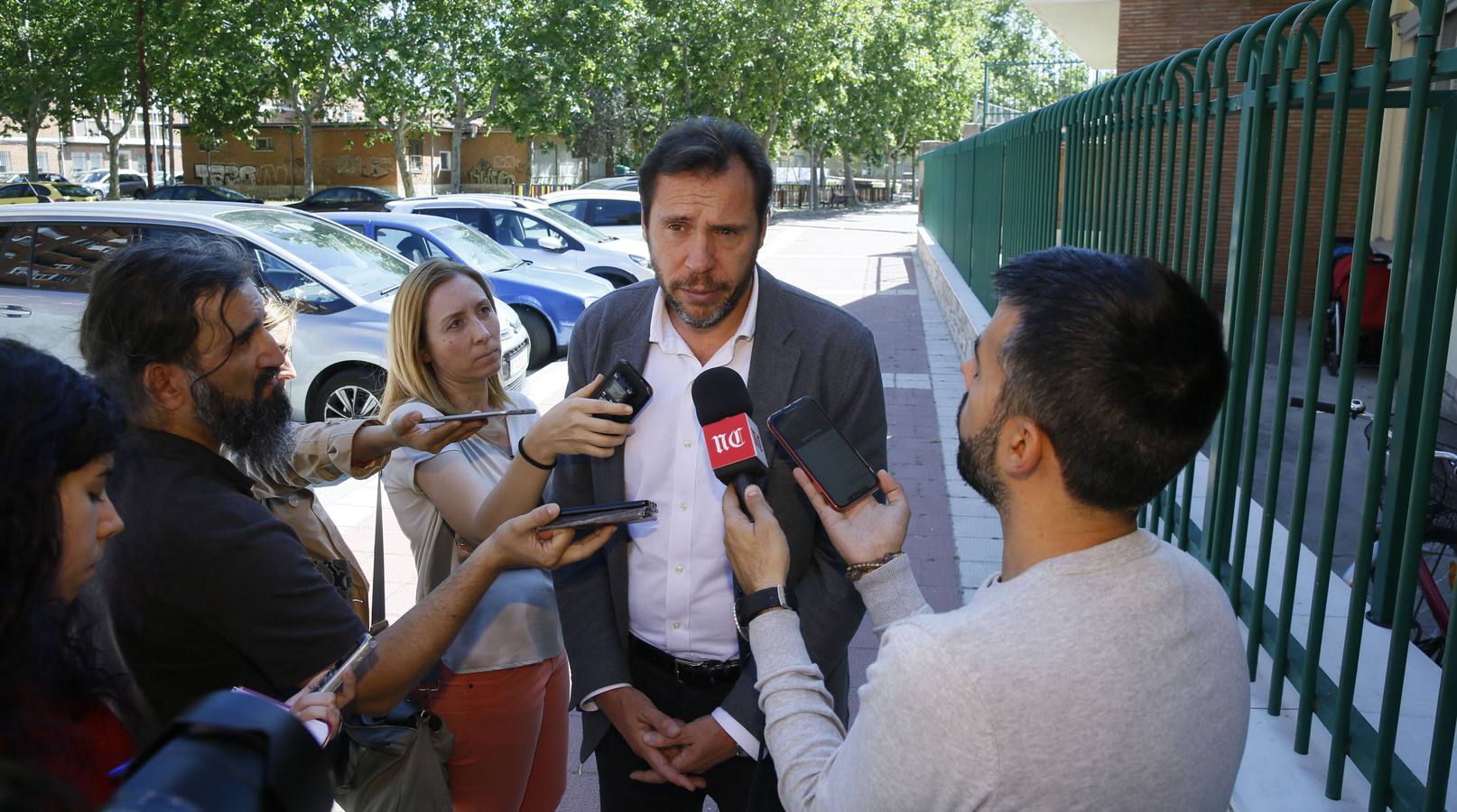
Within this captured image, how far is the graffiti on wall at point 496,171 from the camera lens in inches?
2015

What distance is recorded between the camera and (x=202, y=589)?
6.05ft

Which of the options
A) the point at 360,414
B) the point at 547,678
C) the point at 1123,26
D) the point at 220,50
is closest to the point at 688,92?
the point at 220,50

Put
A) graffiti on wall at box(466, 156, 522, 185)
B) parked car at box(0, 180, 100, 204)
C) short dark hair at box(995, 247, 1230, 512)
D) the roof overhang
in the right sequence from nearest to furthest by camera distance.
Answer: short dark hair at box(995, 247, 1230, 512)
the roof overhang
parked car at box(0, 180, 100, 204)
graffiti on wall at box(466, 156, 522, 185)

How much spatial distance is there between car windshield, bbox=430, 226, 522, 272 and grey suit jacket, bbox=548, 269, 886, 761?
29.7 feet

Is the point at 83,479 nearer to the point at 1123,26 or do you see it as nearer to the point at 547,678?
the point at 547,678

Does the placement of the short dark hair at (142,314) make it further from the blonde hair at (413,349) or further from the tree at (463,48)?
the tree at (463,48)

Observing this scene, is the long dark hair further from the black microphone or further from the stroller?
the stroller

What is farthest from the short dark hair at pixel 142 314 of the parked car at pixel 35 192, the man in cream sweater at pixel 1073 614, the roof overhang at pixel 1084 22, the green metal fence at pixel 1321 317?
the parked car at pixel 35 192

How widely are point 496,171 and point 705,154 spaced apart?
168 feet

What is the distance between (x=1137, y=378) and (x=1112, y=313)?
0.30 ft

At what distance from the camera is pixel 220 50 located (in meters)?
31.8

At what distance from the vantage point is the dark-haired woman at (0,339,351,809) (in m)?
1.29

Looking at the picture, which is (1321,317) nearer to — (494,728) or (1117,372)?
(1117,372)

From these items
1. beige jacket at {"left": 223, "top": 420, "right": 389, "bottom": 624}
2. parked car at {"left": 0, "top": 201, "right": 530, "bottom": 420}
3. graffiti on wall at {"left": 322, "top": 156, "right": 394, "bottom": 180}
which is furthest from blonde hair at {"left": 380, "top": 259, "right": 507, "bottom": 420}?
graffiti on wall at {"left": 322, "top": 156, "right": 394, "bottom": 180}
